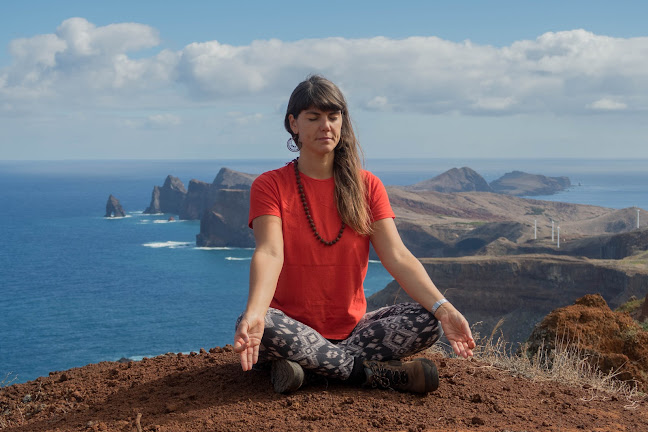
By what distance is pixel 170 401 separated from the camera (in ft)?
12.7

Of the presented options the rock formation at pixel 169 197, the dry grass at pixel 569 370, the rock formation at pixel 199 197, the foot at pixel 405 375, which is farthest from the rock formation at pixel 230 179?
the foot at pixel 405 375

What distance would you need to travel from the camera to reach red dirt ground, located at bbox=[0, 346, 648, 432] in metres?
3.40

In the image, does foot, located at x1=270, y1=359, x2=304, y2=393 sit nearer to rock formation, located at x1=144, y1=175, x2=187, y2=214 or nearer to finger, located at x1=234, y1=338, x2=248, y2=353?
finger, located at x1=234, y1=338, x2=248, y2=353

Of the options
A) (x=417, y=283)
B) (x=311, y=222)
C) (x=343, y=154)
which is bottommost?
(x=417, y=283)

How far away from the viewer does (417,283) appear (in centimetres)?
385

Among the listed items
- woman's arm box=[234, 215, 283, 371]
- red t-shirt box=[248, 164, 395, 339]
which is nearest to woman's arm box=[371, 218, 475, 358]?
red t-shirt box=[248, 164, 395, 339]

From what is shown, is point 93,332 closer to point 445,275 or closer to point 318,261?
point 445,275

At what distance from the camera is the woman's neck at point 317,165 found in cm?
406

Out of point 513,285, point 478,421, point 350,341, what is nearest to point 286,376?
point 350,341

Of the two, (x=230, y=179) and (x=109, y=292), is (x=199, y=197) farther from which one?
(x=109, y=292)

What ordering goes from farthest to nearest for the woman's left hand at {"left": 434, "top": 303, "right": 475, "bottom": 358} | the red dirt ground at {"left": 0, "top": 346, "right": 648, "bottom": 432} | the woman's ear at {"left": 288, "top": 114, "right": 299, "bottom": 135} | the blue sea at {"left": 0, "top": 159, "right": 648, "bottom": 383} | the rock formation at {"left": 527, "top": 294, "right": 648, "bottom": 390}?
1. the blue sea at {"left": 0, "top": 159, "right": 648, "bottom": 383}
2. the rock formation at {"left": 527, "top": 294, "right": 648, "bottom": 390}
3. the woman's ear at {"left": 288, "top": 114, "right": 299, "bottom": 135}
4. the woman's left hand at {"left": 434, "top": 303, "right": 475, "bottom": 358}
5. the red dirt ground at {"left": 0, "top": 346, "right": 648, "bottom": 432}

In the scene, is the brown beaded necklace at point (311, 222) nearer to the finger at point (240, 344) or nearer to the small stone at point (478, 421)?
the finger at point (240, 344)

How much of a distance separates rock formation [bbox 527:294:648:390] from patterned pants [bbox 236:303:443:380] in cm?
176

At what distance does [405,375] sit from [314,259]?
34.7 inches
